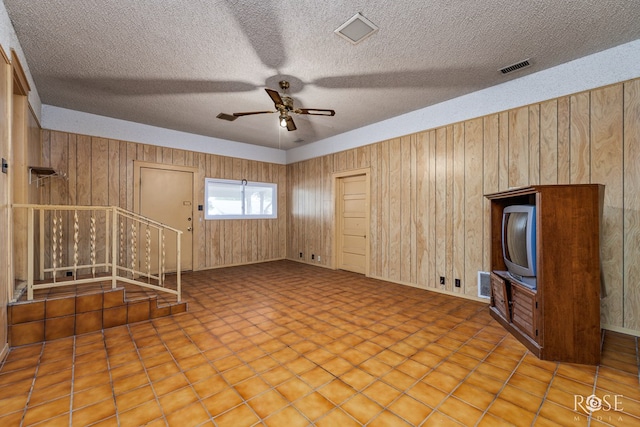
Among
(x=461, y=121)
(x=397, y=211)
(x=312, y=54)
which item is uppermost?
(x=312, y=54)

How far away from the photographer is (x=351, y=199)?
5.46 meters

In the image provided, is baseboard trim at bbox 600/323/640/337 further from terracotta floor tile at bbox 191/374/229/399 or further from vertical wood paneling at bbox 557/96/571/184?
terracotta floor tile at bbox 191/374/229/399

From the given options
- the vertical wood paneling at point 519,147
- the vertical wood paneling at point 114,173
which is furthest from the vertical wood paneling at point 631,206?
the vertical wood paneling at point 114,173

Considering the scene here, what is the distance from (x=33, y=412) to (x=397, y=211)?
4.32 meters

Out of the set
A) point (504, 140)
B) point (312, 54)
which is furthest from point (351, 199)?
point (312, 54)

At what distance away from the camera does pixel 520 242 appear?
2523 millimetres

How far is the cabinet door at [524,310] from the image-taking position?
2.29m

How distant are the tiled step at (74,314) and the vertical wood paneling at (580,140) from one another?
466 centimetres

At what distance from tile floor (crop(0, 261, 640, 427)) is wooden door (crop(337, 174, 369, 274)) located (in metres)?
2.17

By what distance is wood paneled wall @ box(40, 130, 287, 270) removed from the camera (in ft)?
14.0

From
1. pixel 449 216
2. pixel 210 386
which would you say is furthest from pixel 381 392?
pixel 449 216

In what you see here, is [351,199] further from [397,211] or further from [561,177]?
[561,177]

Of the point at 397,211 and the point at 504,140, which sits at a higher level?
the point at 504,140

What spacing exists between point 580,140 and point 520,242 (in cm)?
140
